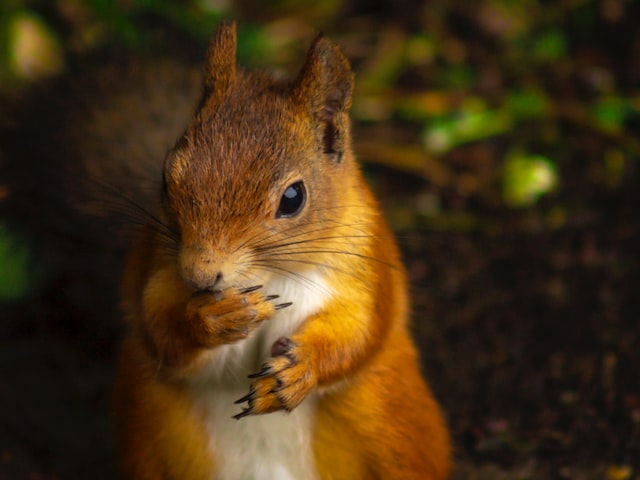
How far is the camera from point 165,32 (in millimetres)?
2758

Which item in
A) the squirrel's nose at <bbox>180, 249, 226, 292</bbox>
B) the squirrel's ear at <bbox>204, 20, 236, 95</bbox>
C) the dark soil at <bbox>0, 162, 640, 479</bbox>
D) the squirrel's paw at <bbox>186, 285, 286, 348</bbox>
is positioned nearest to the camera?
the squirrel's nose at <bbox>180, 249, 226, 292</bbox>

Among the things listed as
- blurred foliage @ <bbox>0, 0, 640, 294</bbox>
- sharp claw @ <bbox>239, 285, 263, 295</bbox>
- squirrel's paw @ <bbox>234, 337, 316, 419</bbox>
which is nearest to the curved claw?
squirrel's paw @ <bbox>234, 337, 316, 419</bbox>

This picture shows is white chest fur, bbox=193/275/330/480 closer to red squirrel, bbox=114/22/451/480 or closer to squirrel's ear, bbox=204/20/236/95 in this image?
red squirrel, bbox=114/22/451/480

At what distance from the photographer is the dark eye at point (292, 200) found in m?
1.67

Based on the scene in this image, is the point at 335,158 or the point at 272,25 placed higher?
the point at 272,25

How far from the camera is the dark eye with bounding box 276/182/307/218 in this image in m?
1.67

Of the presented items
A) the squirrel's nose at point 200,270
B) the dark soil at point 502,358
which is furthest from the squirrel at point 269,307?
the dark soil at point 502,358

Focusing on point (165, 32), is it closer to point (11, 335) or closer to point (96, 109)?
point (96, 109)

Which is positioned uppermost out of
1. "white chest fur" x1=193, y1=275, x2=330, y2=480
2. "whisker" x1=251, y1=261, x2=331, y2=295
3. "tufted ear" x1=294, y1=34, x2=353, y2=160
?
"tufted ear" x1=294, y1=34, x2=353, y2=160

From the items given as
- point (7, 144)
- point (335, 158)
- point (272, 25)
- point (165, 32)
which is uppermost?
point (272, 25)

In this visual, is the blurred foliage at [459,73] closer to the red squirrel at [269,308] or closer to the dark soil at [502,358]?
the dark soil at [502,358]

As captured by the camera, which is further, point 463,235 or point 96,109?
point 463,235

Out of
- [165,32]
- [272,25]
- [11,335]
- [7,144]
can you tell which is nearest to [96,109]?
[7,144]

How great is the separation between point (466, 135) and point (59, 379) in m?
1.57
